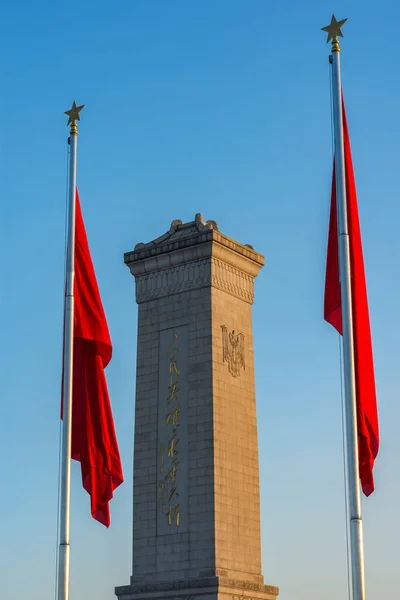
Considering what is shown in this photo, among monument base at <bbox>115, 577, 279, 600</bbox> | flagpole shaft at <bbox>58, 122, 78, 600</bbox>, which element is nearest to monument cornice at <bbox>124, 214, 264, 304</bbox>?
monument base at <bbox>115, 577, 279, 600</bbox>

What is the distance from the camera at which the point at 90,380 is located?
2861cm

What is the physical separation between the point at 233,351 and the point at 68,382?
23.4m

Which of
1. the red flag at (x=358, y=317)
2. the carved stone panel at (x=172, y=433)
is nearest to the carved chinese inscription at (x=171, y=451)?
the carved stone panel at (x=172, y=433)

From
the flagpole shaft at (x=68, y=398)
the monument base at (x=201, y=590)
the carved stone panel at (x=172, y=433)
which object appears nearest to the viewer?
the flagpole shaft at (x=68, y=398)

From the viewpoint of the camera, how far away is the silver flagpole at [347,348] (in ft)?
75.0

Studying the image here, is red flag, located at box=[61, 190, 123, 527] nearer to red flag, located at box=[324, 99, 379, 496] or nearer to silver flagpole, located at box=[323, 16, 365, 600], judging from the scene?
red flag, located at box=[324, 99, 379, 496]

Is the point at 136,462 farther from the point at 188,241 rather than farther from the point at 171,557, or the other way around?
the point at 188,241

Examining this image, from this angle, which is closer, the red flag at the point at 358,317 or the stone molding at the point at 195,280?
the red flag at the point at 358,317

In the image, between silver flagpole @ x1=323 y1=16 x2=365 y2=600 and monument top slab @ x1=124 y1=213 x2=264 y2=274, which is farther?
monument top slab @ x1=124 y1=213 x2=264 y2=274

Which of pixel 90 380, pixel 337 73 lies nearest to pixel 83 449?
pixel 90 380

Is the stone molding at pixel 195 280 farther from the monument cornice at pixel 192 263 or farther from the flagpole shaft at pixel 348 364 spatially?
the flagpole shaft at pixel 348 364

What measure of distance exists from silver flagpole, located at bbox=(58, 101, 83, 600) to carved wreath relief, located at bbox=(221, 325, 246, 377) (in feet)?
70.5

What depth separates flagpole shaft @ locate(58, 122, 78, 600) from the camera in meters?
25.7

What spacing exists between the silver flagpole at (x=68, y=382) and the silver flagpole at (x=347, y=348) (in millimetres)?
6764
